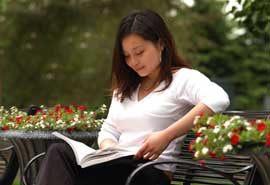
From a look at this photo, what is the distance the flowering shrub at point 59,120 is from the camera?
4.05 meters

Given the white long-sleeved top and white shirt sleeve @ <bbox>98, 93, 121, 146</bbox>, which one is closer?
the white long-sleeved top

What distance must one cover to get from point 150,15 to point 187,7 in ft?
56.9

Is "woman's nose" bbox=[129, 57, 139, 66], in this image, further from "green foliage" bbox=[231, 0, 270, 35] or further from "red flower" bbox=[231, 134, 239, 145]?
"green foliage" bbox=[231, 0, 270, 35]

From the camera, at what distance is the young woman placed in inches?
123

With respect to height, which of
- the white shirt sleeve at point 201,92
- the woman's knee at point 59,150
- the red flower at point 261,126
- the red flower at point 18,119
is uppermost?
the white shirt sleeve at point 201,92

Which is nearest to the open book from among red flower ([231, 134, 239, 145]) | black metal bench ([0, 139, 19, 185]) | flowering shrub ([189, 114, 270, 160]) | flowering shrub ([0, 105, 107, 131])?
flowering shrub ([189, 114, 270, 160])

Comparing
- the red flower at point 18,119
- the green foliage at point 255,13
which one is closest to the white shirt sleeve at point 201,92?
the red flower at point 18,119

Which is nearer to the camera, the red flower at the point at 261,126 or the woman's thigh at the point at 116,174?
the red flower at the point at 261,126

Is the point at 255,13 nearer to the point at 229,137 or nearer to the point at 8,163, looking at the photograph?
the point at 8,163

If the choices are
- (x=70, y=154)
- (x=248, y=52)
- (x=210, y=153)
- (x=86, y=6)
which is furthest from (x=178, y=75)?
(x=248, y=52)

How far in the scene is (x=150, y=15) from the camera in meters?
3.47

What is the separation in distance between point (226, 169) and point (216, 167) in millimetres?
107

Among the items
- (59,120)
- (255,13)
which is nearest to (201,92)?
(59,120)

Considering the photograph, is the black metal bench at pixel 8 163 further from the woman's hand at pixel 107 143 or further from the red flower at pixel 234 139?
the red flower at pixel 234 139
